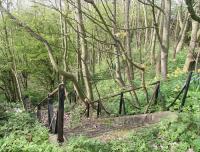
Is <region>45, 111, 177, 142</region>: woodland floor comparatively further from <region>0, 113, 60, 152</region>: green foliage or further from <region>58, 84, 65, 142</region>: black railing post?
<region>58, 84, 65, 142</region>: black railing post

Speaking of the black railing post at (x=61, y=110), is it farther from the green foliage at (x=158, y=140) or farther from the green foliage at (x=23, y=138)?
the green foliage at (x=158, y=140)

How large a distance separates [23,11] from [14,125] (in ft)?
46.2

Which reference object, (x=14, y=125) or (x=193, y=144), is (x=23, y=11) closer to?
(x=14, y=125)

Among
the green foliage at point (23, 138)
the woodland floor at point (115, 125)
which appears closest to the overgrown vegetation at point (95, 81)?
the green foliage at point (23, 138)

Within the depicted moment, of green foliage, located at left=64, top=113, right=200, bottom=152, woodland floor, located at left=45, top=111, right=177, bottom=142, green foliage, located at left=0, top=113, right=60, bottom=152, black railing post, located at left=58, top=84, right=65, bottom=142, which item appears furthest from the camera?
woodland floor, located at left=45, top=111, right=177, bottom=142

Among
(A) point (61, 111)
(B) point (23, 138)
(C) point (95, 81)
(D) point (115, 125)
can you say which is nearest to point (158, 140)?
(A) point (61, 111)

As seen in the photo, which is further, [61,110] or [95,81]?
[95,81]

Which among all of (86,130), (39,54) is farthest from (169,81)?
(39,54)

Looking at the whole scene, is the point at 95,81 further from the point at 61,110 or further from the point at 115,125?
the point at 61,110

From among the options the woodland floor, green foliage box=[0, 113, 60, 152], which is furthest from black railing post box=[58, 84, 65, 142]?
the woodland floor

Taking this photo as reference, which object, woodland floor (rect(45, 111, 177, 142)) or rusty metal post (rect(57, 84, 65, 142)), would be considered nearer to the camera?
rusty metal post (rect(57, 84, 65, 142))

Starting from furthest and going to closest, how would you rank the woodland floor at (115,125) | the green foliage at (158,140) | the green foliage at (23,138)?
the woodland floor at (115,125) < the green foliage at (158,140) < the green foliage at (23,138)

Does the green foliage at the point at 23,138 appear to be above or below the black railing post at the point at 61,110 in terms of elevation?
below

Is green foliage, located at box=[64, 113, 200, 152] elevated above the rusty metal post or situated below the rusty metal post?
below
